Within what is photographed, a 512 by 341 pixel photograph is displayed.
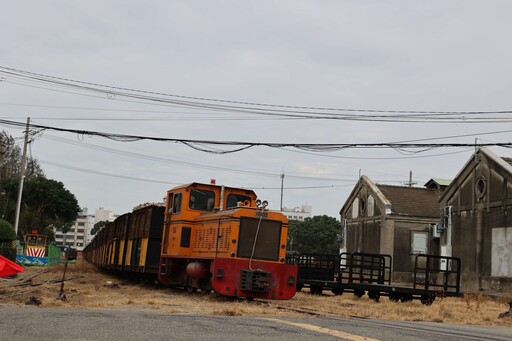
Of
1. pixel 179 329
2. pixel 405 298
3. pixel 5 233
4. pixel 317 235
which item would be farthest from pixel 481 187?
pixel 317 235

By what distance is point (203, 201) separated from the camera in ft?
59.0

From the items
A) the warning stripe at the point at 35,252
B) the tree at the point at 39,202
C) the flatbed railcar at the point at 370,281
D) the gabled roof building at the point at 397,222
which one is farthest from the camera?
the tree at the point at 39,202

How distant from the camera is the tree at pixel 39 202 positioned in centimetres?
6256

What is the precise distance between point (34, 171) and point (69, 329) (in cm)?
7001

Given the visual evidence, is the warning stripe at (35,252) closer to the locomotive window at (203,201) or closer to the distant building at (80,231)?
the locomotive window at (203,201)

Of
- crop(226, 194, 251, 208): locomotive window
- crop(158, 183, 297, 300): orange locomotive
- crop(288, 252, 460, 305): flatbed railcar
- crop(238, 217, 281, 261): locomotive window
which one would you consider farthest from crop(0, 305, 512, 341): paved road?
crop(288, 252, 460, 305): flatbed railcar

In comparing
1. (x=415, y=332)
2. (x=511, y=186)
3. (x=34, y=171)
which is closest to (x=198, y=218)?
(x=415, y=332)

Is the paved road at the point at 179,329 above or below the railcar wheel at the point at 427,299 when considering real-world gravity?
below

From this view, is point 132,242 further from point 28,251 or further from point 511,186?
point 28,251

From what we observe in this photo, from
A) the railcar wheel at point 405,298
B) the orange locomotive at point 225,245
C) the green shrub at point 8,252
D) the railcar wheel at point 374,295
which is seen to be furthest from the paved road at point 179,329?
the green shrub at point 8,252

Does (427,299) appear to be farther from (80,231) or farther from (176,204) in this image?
(80,231)

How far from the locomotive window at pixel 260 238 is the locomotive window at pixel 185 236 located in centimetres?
254

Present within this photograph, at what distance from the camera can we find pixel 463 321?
518 inches

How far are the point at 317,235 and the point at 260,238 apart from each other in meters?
78.0
